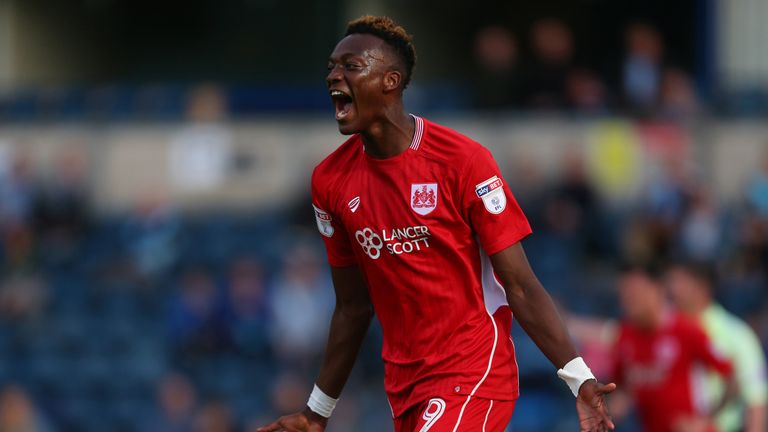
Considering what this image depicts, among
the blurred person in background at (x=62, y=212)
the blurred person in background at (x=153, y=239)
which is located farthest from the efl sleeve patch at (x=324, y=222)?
the blurred person in background at (x=62, y=212)

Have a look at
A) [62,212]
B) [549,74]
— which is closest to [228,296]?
[62,212]

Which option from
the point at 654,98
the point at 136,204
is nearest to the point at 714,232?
the point at 654,98

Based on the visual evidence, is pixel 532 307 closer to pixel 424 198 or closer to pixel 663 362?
pixel 424 198

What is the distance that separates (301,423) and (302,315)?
6.75 meters

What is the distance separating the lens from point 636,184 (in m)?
14.1

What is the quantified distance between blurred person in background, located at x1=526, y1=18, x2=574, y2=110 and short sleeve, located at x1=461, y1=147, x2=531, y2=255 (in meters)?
8.75

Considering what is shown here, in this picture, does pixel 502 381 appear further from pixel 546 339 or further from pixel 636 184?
pixel 636 184

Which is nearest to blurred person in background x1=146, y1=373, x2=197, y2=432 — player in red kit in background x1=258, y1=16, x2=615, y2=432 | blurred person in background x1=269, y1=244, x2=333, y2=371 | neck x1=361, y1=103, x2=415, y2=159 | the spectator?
the spectator

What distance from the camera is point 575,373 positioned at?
494 centimetres

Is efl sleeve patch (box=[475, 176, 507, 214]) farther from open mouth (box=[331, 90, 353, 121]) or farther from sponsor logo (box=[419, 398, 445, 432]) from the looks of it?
sponsor logo (box=[419, 398, 445, 432])

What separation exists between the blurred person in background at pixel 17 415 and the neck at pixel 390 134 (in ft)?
25.0

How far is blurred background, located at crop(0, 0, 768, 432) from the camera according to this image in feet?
39.9

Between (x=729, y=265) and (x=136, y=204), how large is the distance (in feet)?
24.5

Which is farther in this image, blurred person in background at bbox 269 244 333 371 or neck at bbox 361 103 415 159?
blurred person in background at bbox 269 244 333 371
